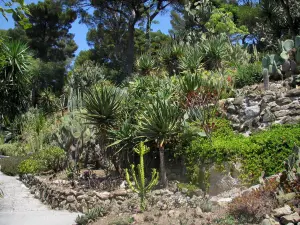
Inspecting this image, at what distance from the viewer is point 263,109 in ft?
35.9

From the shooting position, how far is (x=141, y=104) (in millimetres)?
11078

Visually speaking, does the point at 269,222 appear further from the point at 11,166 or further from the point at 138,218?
the point at 11,166

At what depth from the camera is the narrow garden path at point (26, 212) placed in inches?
322

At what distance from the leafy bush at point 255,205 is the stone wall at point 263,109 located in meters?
3.89

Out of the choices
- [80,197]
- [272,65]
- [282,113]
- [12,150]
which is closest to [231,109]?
[282,113]

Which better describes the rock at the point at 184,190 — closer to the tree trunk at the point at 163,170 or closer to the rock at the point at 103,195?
the tree trunk at the point at 163,170

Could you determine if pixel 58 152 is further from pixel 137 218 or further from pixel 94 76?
pixel 94 76

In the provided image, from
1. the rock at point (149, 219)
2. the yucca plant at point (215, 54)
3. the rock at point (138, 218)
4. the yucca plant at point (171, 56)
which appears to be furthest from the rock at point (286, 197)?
the yucca plant at point (171, 56)

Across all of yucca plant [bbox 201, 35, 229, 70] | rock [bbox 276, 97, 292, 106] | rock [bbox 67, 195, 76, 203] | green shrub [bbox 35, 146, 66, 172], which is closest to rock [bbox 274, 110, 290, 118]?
rock [bbox 276, 97, 292, 106]

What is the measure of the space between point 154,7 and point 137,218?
2317 cm

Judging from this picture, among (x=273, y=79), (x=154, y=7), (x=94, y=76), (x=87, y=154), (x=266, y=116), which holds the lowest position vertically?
(x=87, y=154)

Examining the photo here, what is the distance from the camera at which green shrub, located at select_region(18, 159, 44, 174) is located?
44.8 ft

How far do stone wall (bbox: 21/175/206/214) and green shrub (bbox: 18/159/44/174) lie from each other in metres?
2.60

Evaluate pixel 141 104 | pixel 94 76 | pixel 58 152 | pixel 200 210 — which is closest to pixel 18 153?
pixel 94 76
